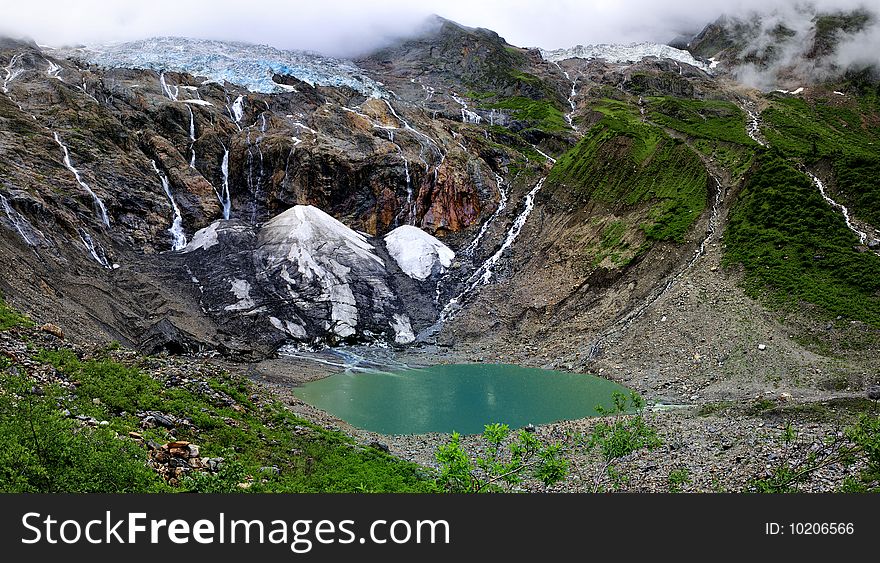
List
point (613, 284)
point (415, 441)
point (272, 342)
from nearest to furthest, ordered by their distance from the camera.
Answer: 1. point (415, 441)
2. point (272, 342)
3. point (613, 284)

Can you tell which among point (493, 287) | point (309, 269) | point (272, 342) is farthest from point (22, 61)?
point (493, 287)

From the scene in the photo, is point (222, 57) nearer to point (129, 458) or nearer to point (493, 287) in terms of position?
point (493, 287)

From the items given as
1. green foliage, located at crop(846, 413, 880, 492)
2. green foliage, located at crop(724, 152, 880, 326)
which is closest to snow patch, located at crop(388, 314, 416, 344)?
green foliage, located at crop(724, 152, 880, 326)

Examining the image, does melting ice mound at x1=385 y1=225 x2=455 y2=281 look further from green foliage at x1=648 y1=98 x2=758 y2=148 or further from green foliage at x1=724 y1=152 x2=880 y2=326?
green foliage at x1=648 y1=98 x2=758 y2=148

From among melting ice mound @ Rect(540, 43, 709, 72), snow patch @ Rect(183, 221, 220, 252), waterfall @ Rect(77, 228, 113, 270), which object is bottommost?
waterfall @ Rect(77, 228, 113, 270)

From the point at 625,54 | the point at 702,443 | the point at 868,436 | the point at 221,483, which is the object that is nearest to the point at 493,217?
the point at 702,443

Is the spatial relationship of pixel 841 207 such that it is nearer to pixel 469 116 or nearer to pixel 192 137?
pixel 192 137
